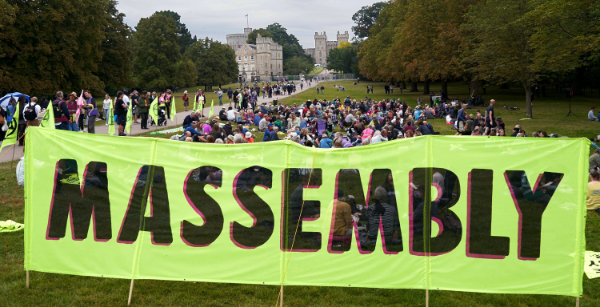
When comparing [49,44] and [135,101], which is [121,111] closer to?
[135,101]

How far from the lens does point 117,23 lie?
47719 millimetres

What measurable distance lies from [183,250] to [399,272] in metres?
2.58

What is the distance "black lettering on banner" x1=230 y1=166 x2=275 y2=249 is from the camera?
563 cm

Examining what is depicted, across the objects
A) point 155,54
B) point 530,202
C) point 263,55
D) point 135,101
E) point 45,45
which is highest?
point 263,55

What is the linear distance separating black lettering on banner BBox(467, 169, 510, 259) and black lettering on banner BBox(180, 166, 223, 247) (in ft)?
9.63

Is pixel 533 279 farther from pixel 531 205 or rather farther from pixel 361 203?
pixel 361 203

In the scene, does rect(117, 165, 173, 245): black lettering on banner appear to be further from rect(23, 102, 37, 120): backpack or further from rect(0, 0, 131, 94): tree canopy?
rect(0, 0, 131, 94): tree canopy

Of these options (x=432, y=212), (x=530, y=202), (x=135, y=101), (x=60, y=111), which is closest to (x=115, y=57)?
(x=135, y=101)

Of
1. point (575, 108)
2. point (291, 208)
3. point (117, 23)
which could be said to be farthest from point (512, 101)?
point (291, 208)

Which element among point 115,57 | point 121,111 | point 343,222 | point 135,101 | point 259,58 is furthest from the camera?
point 259,58

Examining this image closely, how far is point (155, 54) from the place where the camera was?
66312 millimetres

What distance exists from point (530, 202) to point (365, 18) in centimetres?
11623

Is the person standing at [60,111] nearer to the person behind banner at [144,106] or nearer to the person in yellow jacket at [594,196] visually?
the person behind banner at [144,106]

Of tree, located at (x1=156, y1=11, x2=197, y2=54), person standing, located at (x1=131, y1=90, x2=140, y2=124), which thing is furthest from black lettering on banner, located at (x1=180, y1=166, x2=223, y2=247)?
tree, located at (x1=156, y1=11, x2=197, y2=54)
